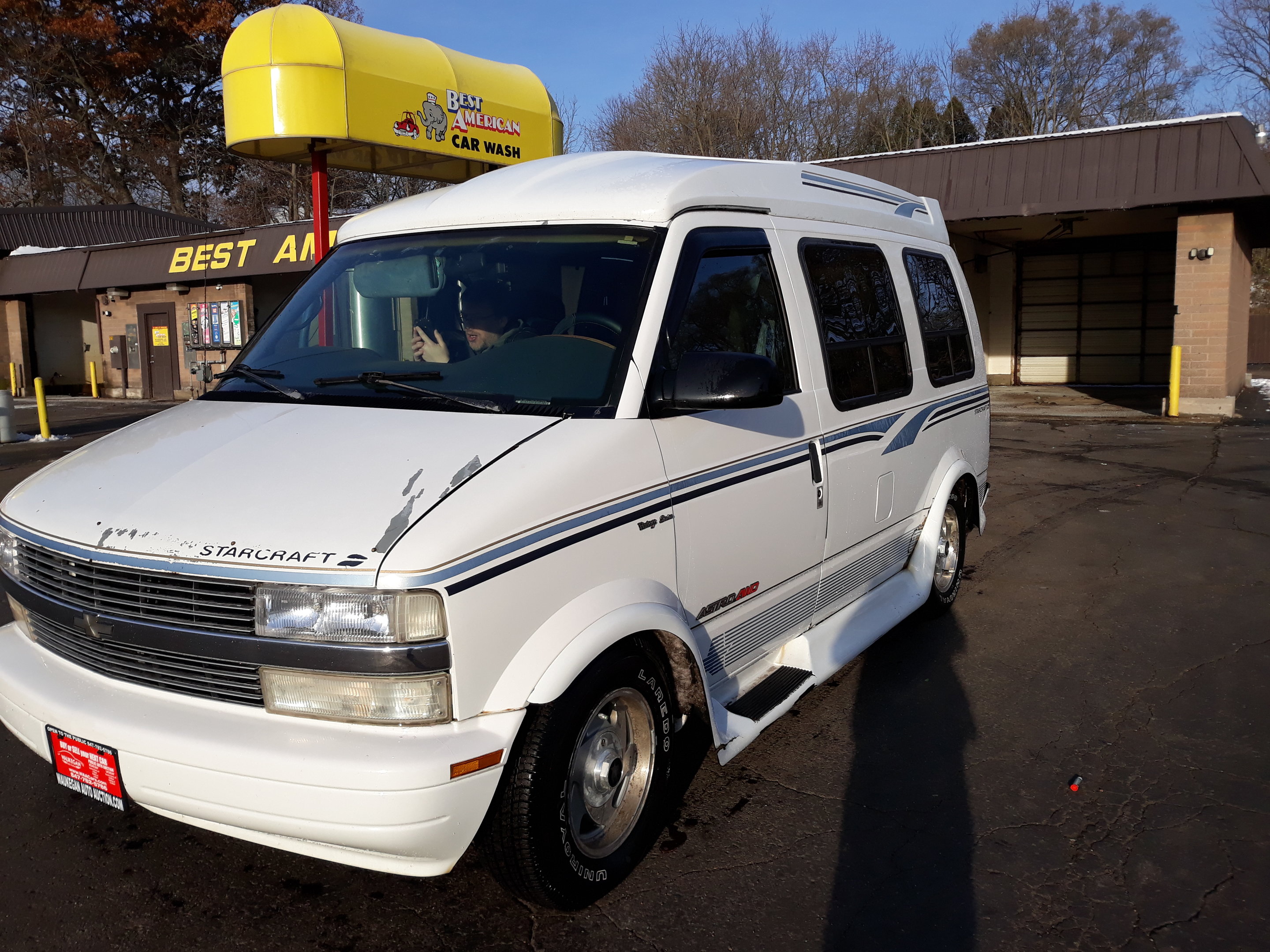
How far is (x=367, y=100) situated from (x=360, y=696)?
25.4 ft

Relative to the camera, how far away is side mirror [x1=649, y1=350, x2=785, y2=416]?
3.05 m

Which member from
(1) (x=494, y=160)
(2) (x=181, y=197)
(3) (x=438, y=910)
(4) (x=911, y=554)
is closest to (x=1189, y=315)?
(1) (x=494, y=160)

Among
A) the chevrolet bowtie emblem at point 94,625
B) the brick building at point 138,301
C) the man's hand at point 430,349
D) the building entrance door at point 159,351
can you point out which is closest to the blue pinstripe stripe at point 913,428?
the man's hand at point 430,349

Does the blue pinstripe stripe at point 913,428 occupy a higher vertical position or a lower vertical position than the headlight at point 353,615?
higher

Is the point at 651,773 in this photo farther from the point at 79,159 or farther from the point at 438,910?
the point at 79,159

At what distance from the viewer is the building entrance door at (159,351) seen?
25.4 meters

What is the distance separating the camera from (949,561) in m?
5.82

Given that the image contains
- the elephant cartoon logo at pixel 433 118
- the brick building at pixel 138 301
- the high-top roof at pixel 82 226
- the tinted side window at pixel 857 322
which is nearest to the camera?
the tinted side window at pixel 857 322

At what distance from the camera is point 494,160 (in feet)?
33.5

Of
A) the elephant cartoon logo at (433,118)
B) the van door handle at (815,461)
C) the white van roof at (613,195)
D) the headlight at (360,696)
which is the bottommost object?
the headlight at (360,696)

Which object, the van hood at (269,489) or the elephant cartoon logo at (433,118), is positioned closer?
the van hood at (269,489)

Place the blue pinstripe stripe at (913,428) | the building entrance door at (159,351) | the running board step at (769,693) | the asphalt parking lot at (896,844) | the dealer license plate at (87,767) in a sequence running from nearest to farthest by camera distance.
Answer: the dealer license plate at (87,767) < the asphalt parking lot at (896,844) < the running board step at (769,693) < the blue pinstripe stripe at (913,428) < the building entrance door at (159,351)

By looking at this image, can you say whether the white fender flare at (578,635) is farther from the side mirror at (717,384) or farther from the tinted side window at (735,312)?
the tinted side window at (735,312)

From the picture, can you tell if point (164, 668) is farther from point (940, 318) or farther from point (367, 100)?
point (367, 100)
